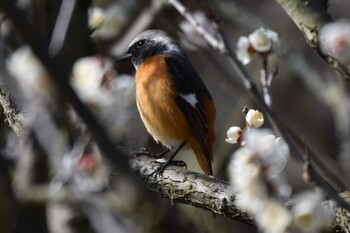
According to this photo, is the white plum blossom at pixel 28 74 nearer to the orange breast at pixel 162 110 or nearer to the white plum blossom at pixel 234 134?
the white plum blossom at pixel 234 134

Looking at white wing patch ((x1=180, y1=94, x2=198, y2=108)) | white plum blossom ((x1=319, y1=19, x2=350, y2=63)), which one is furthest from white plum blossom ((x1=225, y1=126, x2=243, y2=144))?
white wing patch ((x1=180, y1=94, x2=198, y2=108))

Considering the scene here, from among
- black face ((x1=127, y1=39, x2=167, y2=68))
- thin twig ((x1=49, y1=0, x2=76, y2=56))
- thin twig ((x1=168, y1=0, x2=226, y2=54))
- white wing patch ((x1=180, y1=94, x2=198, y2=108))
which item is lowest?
white wing patch ((x1=180, y1=94, x2=198, y2=108))

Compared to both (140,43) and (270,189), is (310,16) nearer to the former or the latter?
(270,189)

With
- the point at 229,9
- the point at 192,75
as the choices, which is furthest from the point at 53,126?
the point at 229,9

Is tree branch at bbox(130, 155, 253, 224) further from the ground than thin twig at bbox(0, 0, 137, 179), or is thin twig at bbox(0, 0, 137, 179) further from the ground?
thin twig at bbox(0, 0, 137, 179)

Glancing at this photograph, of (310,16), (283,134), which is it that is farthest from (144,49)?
(283,134)

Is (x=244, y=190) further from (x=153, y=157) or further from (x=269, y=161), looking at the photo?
(x=153, y=157)

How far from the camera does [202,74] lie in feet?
24.3

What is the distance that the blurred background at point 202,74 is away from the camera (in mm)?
3161

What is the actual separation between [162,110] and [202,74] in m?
2.47

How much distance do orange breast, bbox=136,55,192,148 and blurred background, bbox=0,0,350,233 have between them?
0.14 m

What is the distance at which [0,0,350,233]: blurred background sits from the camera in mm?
3161

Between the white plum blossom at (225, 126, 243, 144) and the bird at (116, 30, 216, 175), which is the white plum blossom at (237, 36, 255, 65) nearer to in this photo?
the white plum blossom at (225, 126, 243, 144)

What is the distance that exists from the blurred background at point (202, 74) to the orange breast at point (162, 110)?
0.14 m
